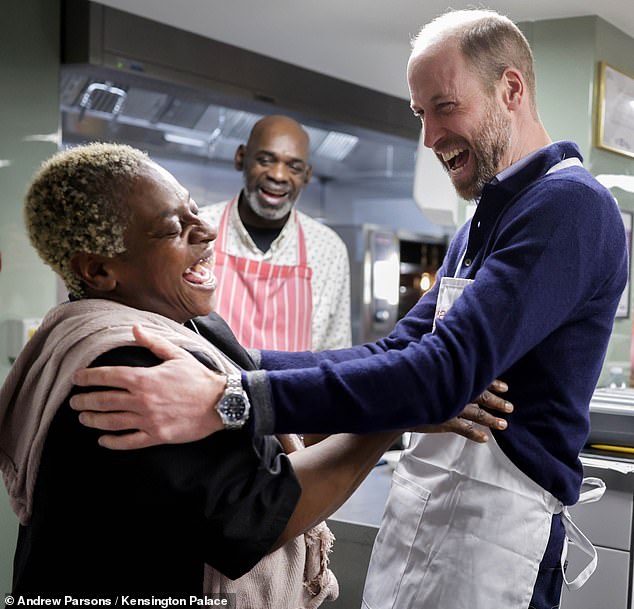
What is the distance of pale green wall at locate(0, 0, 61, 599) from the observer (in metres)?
3.05

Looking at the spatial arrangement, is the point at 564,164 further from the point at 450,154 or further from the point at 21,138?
the point at 21,138

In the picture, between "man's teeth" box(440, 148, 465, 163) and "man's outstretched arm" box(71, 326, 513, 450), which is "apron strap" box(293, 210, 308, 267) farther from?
"man's outstretched arm" box(71, 326, 513, 450)

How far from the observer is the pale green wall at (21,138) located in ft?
10.00

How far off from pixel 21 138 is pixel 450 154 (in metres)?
2.07

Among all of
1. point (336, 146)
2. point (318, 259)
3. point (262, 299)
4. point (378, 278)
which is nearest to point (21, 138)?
point (262, 299)

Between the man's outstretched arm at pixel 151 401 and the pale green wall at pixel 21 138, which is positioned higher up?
the pale green wall at pixel 21 138

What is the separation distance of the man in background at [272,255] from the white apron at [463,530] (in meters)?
1.60

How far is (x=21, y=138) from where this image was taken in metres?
3.10

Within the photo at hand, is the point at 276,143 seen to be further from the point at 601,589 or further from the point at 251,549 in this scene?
the point at 251,549

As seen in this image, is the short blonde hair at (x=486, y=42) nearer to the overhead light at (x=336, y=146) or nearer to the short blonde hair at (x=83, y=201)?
the short blonde hair at (x=83, y=201)

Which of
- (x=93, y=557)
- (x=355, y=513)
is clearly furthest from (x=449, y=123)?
(x=355, y=513)

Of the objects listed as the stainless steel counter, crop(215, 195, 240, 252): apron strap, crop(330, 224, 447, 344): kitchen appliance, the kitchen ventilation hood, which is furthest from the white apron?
crop(330, 224, 447, 344): kitchen appliance

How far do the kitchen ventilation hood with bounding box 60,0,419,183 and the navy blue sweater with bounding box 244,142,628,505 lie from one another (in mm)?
2200

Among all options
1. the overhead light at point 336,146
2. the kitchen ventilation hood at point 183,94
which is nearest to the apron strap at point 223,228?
the kitchen ventilation hood at point 183,94
